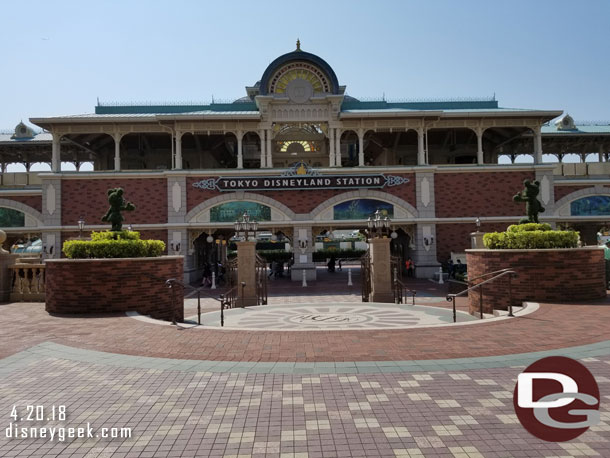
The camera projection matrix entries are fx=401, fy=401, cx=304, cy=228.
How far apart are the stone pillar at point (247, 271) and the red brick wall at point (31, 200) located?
19.7 meters

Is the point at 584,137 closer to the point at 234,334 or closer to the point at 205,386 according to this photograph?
the point at 234,334

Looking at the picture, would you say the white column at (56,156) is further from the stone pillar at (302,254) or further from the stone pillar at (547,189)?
Result: the stone pillar at (547,189)

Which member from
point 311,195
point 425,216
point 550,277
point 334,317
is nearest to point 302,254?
point 311,195

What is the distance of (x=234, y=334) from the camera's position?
8453 millimetres

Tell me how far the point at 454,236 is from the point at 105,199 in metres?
23.7

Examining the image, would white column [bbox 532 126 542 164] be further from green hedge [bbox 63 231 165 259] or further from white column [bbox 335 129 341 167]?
green hedge [bbox 63 231 165 259]

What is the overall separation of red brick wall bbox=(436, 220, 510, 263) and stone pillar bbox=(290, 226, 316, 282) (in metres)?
8.76

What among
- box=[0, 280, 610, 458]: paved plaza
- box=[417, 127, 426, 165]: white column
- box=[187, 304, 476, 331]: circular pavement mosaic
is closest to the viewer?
box=[0, 280, 610, 458]: paved plaza

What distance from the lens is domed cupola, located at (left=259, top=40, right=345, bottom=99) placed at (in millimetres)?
28422

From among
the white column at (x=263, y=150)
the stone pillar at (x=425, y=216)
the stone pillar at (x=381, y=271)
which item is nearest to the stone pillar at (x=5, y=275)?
the stone pillar at (x=381, y=271)

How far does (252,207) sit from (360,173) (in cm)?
769

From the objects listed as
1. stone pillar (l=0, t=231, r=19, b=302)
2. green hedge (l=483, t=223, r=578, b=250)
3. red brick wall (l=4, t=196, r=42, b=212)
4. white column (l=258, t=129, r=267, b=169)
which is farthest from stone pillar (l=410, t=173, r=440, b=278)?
red brick wall (l=4, t=196, r=42, b=212)

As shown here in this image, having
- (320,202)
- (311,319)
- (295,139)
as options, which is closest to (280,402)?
(311,319)

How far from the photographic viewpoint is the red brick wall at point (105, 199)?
2670 centimetres
